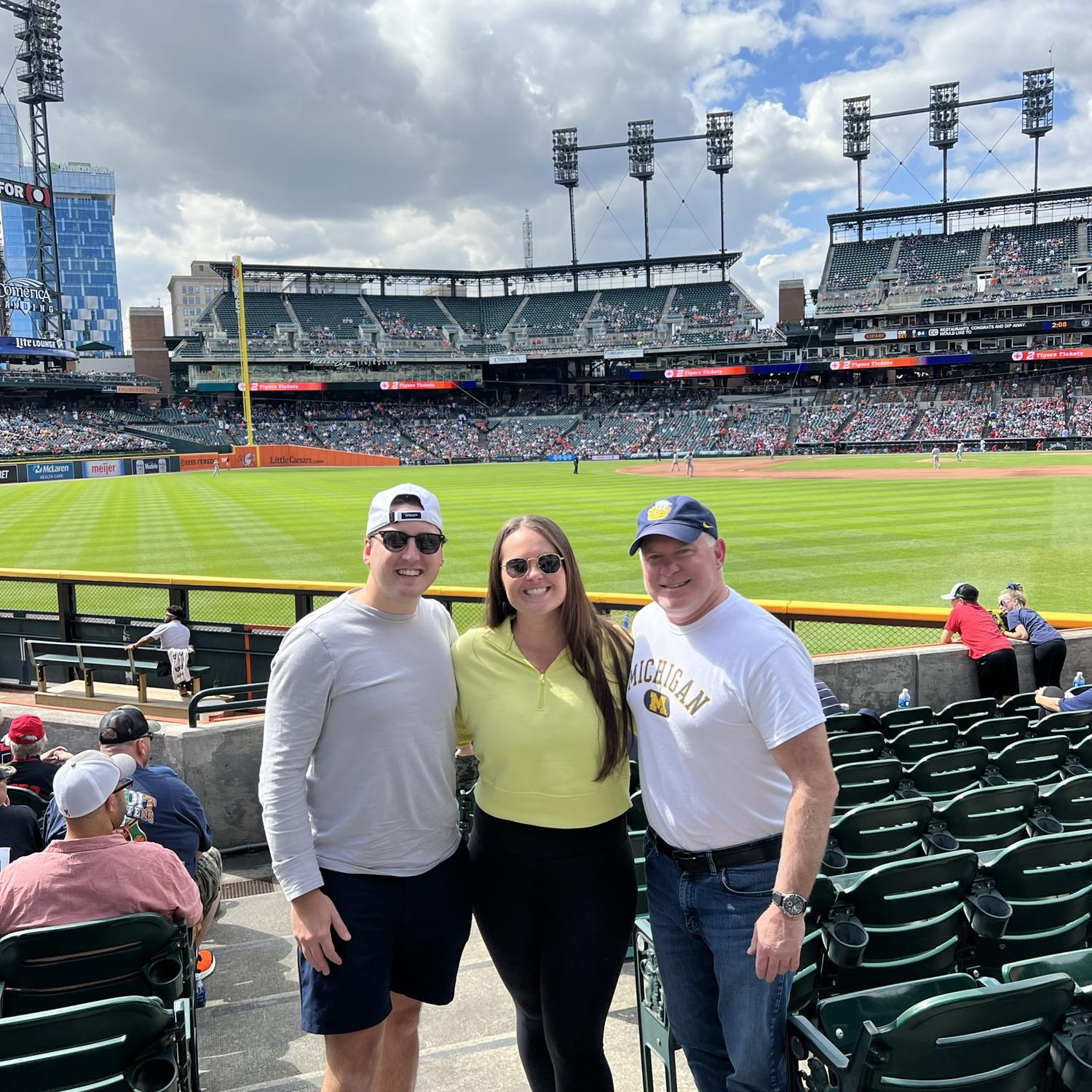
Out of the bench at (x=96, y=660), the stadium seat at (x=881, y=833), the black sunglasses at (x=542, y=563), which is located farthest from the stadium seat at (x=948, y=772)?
the bench at (x=96, y=660)

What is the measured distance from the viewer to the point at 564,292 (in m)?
92.6

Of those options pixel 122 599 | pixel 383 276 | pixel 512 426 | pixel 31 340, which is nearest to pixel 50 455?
pixel 31 340

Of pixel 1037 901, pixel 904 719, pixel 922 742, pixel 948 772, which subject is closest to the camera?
pixel 1037 901

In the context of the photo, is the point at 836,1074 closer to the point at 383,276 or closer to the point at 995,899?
the point at 995,899

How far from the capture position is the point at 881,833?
159 inches

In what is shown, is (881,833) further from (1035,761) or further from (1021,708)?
(1021,708)

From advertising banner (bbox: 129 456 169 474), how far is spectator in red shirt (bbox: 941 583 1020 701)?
5619cm

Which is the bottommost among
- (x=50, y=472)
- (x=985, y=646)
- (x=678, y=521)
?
(x=985, y=646)

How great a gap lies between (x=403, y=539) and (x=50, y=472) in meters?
55.6

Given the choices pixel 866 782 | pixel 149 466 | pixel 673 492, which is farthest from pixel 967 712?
pixel 149 466

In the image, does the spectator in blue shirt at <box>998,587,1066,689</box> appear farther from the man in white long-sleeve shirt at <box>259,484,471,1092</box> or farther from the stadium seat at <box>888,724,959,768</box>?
the man in white long-sleeve shirt at <box>259,484,471,1092</box>

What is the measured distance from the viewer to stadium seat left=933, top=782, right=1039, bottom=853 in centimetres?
429

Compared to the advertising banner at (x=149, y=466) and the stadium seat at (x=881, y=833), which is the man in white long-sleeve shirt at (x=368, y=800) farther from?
the advertising banner at (x=149, y=466)

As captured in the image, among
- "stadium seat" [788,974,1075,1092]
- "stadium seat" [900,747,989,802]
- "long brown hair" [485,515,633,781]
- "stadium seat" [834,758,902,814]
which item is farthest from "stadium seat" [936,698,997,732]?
"long brown hair" [485,515,633,781]
